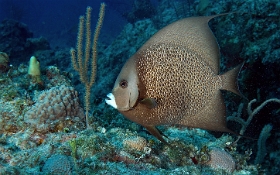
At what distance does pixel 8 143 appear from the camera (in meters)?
2.48

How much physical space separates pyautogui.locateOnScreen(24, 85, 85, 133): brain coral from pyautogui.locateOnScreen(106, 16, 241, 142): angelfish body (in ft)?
4.82

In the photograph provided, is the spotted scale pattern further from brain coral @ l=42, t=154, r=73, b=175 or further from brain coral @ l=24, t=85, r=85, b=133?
brain coral @ l=24, t=85, r=85, b=133

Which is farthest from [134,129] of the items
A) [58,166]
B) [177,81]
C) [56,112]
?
[177,81]

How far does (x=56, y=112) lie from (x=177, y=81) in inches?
73.1

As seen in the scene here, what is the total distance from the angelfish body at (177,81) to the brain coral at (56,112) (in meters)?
1.47

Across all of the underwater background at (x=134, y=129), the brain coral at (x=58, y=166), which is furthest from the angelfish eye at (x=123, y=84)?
the brain coral at (x=58, y=166)

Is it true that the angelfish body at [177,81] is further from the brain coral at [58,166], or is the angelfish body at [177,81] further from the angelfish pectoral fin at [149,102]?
the brain coral at [58,166]

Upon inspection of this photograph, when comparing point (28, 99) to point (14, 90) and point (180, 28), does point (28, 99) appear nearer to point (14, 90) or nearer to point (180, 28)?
point (14, 90)

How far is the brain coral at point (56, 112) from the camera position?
2.77 metres

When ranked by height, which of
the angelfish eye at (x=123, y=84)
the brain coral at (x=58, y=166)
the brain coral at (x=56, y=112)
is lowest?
the brain coral at (x=58, y=166)

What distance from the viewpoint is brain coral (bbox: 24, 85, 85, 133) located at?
277cm

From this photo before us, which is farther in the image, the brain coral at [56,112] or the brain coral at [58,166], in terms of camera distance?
the brain coral at [56,112]

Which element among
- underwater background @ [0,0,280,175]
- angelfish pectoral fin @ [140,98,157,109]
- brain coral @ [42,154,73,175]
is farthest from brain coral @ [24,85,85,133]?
angelfish pectoral fin @ [140,98,157,109]

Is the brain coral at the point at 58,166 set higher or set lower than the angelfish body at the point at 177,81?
lower
